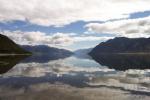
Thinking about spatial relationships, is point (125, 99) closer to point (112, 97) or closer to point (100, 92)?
point (112, 97)

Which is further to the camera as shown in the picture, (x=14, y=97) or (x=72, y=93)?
(x=72, y=93)

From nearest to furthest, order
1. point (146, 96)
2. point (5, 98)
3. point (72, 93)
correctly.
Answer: point (5, 98) → point (146, 96) → point (72, 93)

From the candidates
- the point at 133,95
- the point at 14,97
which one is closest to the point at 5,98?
the point at 14,97

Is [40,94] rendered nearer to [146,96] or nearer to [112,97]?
[112,97]

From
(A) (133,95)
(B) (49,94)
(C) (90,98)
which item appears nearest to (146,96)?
(A) (133,95)

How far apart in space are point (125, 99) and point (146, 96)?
10.6 feet

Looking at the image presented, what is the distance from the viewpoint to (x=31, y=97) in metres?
29.8

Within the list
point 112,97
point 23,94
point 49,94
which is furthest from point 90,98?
point 23,94

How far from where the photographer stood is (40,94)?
32000 millimetres

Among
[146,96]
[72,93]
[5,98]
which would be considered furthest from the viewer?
[72,93]

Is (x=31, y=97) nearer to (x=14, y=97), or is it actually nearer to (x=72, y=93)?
(x=14, y=97)

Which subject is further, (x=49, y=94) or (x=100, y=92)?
(x=100, y=92)

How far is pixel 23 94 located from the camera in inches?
1252

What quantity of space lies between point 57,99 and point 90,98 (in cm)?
369
